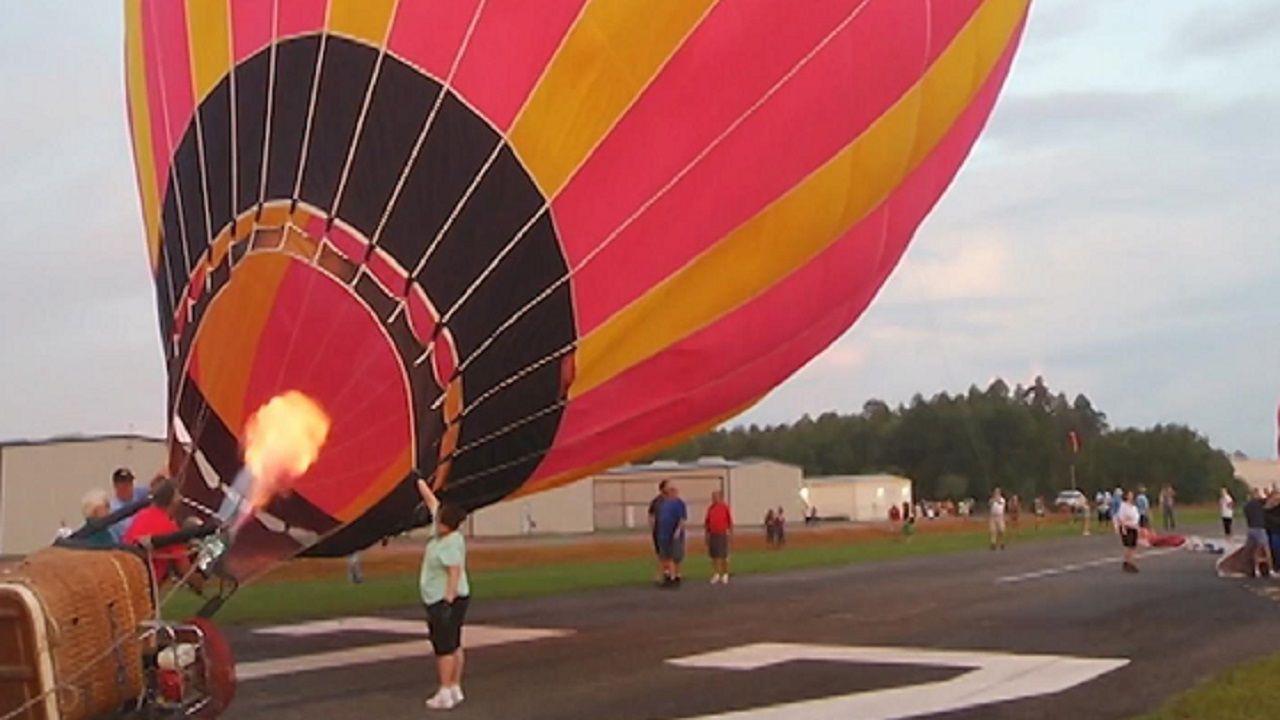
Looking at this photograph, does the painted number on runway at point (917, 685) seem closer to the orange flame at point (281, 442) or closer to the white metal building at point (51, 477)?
the orange flame at point (281, 442)

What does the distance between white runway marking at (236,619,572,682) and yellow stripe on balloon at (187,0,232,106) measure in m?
3.56

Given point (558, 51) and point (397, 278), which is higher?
point (558, 51)

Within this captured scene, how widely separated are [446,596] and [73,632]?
10.1ft

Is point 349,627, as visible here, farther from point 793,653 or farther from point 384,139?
point 384,139

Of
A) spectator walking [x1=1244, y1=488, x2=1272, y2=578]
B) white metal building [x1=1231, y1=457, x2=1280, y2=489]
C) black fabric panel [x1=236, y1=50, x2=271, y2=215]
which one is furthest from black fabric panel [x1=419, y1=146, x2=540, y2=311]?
white metal building [x1=1231, y1=457, x2=1280, y2=489]

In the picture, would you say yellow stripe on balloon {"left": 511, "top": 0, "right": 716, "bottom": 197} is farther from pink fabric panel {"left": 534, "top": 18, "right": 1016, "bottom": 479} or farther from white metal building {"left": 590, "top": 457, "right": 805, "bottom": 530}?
white metal building {"left": 590, "top": 457, "right": 805, "bottom": 530}

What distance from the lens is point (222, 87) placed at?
7570 millimetres

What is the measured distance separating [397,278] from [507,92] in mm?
1030

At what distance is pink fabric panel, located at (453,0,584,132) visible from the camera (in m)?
7.11

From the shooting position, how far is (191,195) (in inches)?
300

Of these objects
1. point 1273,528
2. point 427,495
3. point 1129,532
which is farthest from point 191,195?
point 1129,532

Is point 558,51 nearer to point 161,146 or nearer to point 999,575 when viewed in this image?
point 161,146

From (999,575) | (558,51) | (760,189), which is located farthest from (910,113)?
(999,575)

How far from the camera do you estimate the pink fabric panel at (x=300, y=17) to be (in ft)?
23.6
